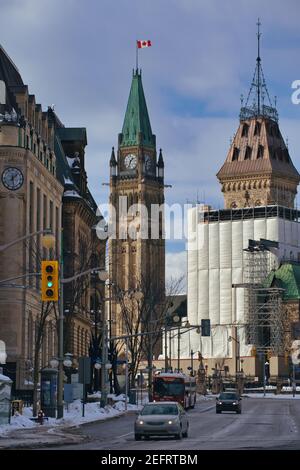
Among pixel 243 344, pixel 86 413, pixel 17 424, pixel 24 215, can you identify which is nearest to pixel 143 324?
pixel 24 215

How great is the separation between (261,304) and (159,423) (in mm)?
142600

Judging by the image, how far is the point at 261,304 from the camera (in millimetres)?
182500

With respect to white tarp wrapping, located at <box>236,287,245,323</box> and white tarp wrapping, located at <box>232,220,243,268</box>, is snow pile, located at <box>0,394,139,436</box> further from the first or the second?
white tarp wrapping, located at <box>232,220,243,268</box>

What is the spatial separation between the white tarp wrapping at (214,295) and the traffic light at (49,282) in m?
149

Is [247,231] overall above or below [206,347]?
above

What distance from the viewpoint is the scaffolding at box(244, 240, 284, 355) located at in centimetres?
17700

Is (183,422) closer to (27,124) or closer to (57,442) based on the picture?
(57,442)

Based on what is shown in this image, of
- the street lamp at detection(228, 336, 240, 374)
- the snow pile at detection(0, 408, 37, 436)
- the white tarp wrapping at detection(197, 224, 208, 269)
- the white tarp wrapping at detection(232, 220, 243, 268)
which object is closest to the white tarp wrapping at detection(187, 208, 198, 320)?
the white tarp wrapping at detection(197, 224, 208, 269)

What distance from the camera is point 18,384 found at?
8156 cm

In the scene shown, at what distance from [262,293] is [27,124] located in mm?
102578

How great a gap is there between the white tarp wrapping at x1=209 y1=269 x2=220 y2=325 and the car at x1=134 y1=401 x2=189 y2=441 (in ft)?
481

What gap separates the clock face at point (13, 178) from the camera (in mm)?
84062

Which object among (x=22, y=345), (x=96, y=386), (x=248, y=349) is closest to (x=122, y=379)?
(x=96, y=386)

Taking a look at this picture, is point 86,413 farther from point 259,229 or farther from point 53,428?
point 259,229
